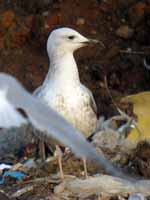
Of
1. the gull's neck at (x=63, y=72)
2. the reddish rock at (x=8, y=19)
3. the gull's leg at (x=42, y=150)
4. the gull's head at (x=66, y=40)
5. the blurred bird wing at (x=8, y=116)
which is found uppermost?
the blurred bird wing at (x=8, y=116)

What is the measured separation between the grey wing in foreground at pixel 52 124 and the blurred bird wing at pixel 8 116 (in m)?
0.03

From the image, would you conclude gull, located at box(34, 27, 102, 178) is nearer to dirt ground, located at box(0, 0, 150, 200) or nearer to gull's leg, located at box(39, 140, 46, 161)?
gull's leg, located at box(39, 140, 46, 161)

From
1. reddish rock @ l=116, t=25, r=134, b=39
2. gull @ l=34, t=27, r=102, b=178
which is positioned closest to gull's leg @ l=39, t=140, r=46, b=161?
gull @ l=34, t=27, r=102, b=178

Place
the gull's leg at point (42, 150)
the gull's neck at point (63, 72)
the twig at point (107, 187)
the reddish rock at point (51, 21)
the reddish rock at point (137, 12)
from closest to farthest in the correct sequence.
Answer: the twig at point (107, 187) < the gull's neck at point (63, 72) < the gull's leg at point (42, 150) < the reddish rock at point (51, 21) < the reddish rock at point (137, 12)

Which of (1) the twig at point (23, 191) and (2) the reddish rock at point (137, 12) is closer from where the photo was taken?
(1) the twig at point (23, 191)

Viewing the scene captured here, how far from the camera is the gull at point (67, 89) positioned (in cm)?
589

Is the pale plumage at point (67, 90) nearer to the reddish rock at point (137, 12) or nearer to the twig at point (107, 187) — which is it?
the twig at point (107, 187)

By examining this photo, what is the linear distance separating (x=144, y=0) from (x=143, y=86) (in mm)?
929

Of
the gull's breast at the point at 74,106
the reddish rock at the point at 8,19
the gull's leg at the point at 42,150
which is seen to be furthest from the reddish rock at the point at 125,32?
the gull's breast at the point at 74,106

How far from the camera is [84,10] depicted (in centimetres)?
846

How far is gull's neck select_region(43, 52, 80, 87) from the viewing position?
19.9 ft

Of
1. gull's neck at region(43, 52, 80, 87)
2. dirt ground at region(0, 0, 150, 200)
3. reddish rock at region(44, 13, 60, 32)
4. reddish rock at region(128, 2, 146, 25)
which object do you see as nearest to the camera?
gull's neck at region(43, 52, 80, 87)

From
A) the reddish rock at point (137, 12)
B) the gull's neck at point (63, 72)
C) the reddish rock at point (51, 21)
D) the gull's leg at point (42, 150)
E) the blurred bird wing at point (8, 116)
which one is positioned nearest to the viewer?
the blurred bird wing at point (8, 116)

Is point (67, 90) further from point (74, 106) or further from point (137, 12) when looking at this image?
point (137, 12)
